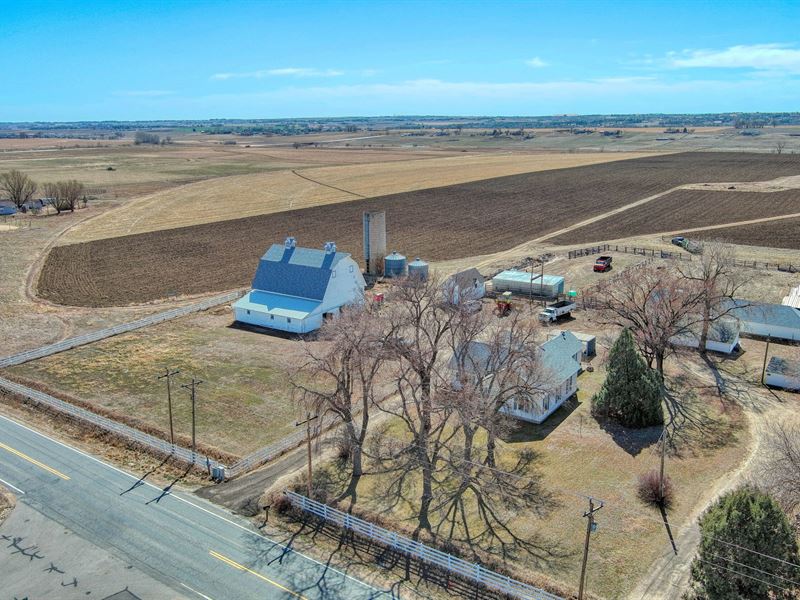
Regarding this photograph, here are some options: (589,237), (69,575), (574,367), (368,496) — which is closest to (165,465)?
(69,575)

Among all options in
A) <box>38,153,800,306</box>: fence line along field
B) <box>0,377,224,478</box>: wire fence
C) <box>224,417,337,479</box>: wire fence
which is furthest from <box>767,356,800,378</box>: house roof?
<box>38,153,800,306</box>: fence line along field

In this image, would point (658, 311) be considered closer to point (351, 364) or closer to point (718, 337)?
point (718, 337)

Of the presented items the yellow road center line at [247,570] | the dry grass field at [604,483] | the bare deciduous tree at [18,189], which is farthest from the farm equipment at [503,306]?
the bare deciduous tree at [18,189]

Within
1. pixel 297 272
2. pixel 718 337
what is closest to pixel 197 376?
pixel 297 272

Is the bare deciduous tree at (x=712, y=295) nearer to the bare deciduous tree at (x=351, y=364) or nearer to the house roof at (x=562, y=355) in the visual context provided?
the house roof at (x=562, y=355)

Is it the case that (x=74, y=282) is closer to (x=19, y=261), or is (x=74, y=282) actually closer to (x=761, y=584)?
Result: (x=19, y=261)
